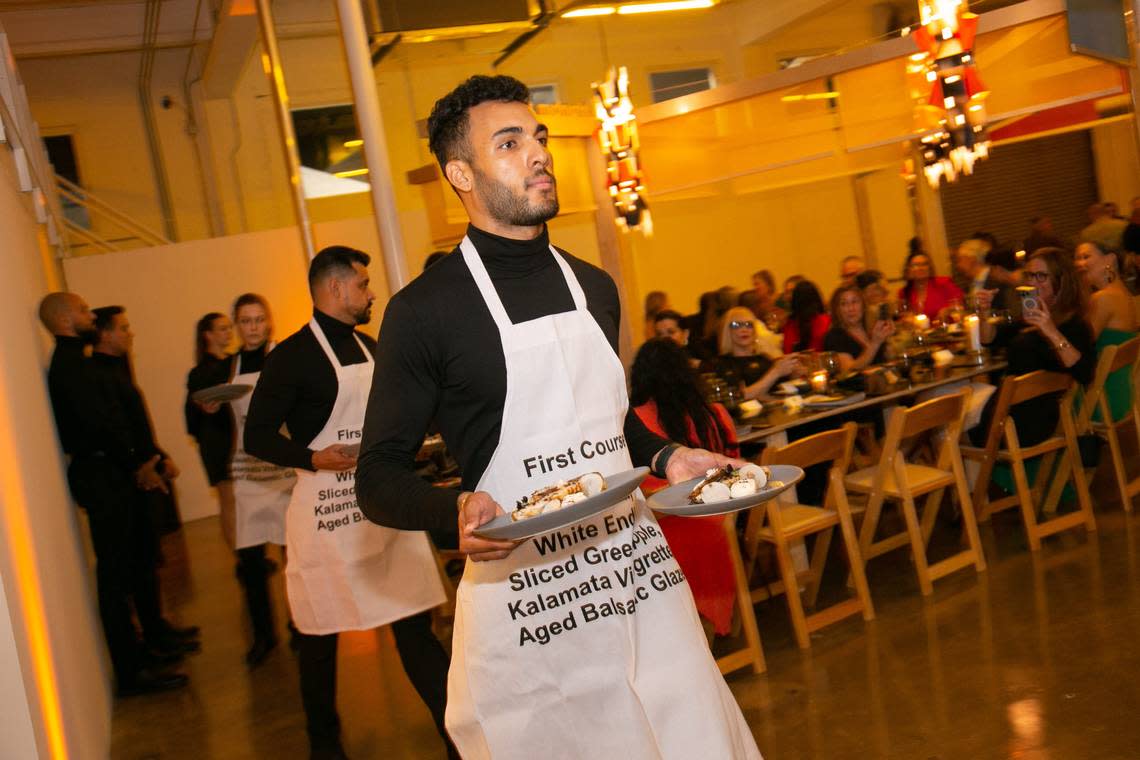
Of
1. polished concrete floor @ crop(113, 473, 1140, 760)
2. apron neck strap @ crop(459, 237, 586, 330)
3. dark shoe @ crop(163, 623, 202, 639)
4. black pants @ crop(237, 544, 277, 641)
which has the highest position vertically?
apron neck strap @ crop(459, 237, 586, 330)

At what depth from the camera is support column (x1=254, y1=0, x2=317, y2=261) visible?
7824mm

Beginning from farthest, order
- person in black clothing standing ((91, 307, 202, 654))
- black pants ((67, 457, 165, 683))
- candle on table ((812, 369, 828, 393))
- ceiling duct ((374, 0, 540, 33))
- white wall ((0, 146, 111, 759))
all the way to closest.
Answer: ceiling duct ((374, 0, 540, 33)) → candle on table ((812, 369, 828, 393)) → person in black clothing standing ((91, 307, 202, 654)) → black pants ((67, 457, 165, 683)) → white wall ((0, 146, 111, 759))

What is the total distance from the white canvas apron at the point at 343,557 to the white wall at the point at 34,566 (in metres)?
0.73

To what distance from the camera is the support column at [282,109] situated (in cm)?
782

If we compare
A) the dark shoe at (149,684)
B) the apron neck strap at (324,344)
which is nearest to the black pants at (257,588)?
the dark shoe at (149,684)

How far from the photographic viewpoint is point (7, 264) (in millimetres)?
3715

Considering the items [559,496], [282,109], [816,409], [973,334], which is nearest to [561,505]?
[559,496]

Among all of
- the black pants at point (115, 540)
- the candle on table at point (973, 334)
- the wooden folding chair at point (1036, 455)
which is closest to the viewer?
the black pants at point (115, 540)

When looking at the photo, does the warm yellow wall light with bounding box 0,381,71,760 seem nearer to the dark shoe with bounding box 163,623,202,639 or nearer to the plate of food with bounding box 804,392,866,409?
the dark shoe with bounding box 163,623,202,639

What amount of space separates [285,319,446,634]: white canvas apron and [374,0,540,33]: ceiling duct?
5333 mm

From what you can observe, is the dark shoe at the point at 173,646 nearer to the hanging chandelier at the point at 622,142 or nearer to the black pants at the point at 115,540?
the black pants at the point at 115,540

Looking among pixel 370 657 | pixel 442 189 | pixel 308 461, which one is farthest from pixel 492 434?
pixel 442 189

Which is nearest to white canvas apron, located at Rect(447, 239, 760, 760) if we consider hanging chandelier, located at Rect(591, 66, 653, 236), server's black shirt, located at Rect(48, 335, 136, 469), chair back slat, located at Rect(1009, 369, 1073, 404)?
server's black shirt, located at Rect(48, 335, 136, 469)

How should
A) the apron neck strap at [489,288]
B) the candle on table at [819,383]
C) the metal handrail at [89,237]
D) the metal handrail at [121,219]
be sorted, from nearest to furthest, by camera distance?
the apron neck strap at [489,288] → the candle on table at [819,383] → the metal handrail at [89,237] → the metal handrail at [121,219]
